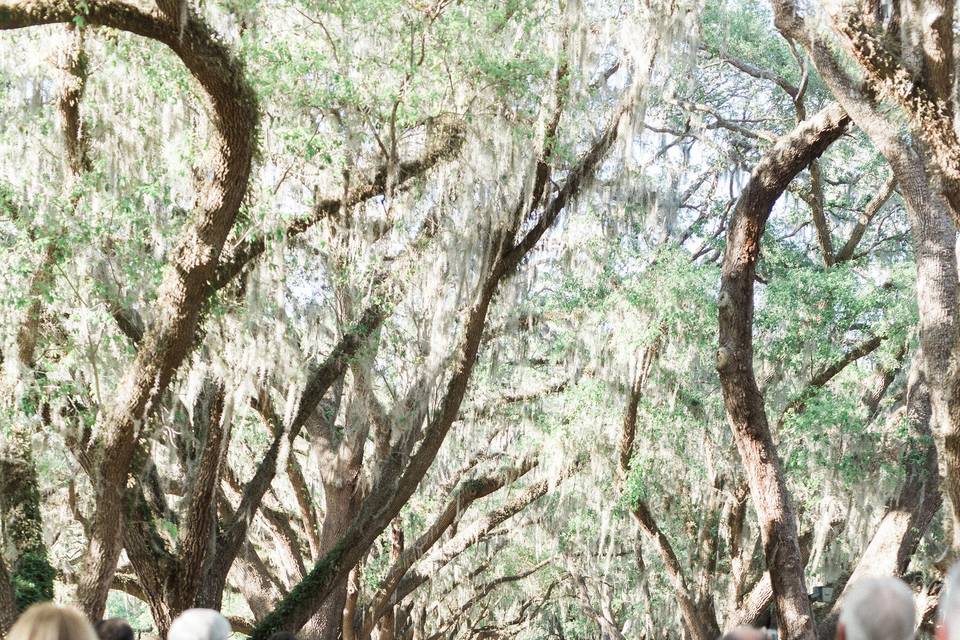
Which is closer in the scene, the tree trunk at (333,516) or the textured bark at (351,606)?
the tree trunk at (333,516)

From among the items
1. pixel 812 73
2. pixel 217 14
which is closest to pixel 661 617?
pixel 812 73

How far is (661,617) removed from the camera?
16.7 metres

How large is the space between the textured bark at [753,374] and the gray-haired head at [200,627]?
527cm

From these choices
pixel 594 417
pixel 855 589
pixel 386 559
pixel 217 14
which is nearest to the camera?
pixel 855 589

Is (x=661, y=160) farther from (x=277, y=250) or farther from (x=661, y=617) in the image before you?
(x=661, y=617)

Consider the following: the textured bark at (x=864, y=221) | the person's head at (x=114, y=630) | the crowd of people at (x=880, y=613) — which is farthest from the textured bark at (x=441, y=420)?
the crowd of people at (x=880, y=613)

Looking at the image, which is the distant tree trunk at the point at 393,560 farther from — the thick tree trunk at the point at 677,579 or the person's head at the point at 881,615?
the person's head at the point at 881,615

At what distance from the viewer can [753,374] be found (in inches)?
295

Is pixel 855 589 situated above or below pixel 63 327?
below

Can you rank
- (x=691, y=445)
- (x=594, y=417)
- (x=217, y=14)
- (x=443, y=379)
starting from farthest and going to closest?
1. (x=691, y=445)
2. (x=594, y=417)
3. (x=443, y=379)
4. (x=217, y=14)

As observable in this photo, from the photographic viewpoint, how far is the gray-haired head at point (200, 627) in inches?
106

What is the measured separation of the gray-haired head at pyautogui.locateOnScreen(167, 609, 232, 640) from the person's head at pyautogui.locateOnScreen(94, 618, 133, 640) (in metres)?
0.25

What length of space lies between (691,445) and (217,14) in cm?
770

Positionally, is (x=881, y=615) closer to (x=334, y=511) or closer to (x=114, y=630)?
(x=114, y=630)
